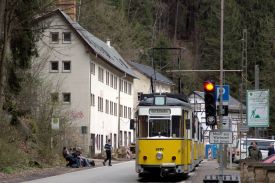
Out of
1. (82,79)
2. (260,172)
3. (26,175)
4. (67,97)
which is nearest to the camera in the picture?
(260,172)

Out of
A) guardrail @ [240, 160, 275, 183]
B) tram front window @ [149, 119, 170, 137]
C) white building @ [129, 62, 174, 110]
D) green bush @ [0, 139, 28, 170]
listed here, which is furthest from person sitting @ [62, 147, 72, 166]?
white building @ [129, 62, 174, 110]

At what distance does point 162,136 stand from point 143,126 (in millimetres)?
904

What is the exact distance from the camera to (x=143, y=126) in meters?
26.7

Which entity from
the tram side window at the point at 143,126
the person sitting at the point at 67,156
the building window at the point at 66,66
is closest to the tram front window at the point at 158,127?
the tram side window at the point at 143,126

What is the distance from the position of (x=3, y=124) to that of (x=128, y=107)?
49.4m

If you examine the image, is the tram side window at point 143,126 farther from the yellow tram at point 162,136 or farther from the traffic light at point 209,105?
the traffic light at point 209,105

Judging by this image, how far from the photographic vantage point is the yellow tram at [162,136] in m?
26.1

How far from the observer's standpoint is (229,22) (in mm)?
98375

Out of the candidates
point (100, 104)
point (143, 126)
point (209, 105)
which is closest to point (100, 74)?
point (100, 104)

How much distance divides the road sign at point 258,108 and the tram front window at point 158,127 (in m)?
5.06

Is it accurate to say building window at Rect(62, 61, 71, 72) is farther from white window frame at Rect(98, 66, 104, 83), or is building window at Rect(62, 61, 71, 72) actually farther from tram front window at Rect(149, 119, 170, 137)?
tram front window at Rect(149, 119, 170, 137)

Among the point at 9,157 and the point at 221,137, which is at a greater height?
the point at 221,137

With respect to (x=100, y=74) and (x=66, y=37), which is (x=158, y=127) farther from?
(x=100, y=74)

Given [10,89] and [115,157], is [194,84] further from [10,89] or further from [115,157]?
[10,89]
